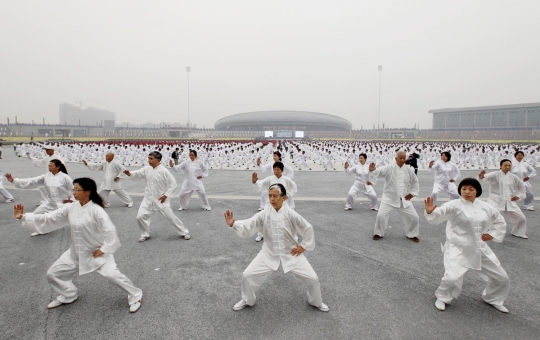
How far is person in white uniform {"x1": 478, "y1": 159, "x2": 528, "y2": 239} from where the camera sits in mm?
4852

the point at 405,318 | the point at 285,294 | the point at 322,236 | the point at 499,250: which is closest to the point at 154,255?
the point at 285,294

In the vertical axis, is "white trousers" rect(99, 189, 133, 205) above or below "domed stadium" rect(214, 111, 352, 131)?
below

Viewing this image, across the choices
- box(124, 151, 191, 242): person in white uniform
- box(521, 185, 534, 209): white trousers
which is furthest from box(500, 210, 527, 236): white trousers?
box(124, 151, 191, 242): person in white uniform

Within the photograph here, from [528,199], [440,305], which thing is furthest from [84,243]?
[528,199]

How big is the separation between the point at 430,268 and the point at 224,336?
2.74 meters

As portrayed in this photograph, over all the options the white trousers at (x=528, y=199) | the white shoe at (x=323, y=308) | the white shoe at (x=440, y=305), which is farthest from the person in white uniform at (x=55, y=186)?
the white trousers at (x=528, y=199)

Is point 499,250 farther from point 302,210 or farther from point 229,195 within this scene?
point 229,195

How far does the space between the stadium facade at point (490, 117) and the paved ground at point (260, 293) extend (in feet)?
288

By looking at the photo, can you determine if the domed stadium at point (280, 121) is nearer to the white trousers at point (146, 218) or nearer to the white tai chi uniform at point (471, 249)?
the white trousers at point (146, 218)

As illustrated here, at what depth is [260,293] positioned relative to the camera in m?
3.15

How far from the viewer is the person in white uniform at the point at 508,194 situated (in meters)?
4.85

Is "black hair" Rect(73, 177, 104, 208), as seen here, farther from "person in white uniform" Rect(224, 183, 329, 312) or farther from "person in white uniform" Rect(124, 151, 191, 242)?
"person in white uniform" Rect(124, 151, 191, 242)

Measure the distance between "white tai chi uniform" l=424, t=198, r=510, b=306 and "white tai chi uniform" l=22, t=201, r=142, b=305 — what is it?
3043 millimetres

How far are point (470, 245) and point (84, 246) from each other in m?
3.72
